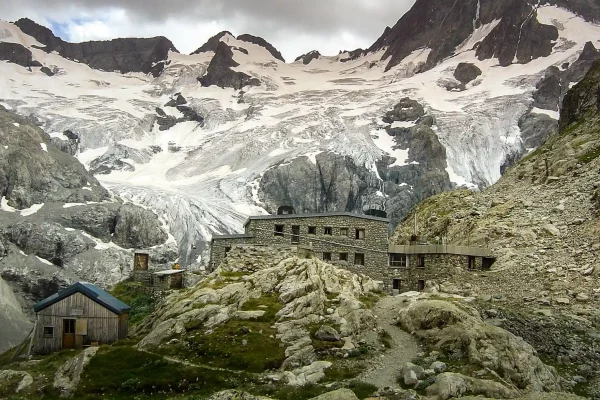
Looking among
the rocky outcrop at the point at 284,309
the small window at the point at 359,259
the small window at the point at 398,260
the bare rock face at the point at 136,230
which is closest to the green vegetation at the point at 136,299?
the rocky outcrop at the point at 284,309

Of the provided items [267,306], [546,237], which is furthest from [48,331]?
[546,237]

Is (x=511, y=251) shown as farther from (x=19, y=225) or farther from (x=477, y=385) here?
(x=19, y=225)

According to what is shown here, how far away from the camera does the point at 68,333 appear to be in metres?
45.9

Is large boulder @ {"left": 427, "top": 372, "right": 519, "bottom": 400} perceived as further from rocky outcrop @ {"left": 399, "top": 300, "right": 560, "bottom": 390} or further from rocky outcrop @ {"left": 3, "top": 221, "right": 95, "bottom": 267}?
rocky outcrop @ {"left": 3, "top": 221, "right": 95, "bottom": 267}

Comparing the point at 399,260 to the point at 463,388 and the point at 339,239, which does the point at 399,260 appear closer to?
the point at 339,239

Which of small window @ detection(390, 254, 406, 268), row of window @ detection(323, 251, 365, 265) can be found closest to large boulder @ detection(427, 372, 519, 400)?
row of window @ detection(323, 251, 365, 265)

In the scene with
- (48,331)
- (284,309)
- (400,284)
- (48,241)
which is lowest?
(48,331)

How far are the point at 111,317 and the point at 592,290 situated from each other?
37.7 m

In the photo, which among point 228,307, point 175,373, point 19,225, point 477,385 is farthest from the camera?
point 19,225

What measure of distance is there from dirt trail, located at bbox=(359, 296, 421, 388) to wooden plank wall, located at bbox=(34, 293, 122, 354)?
2054 centimetres

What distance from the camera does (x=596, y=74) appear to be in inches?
3356

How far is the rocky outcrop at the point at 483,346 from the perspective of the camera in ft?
111

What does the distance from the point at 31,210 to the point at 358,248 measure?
164 meters

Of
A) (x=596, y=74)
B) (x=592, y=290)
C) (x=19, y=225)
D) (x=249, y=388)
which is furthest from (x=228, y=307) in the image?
(x=19, y=225)
